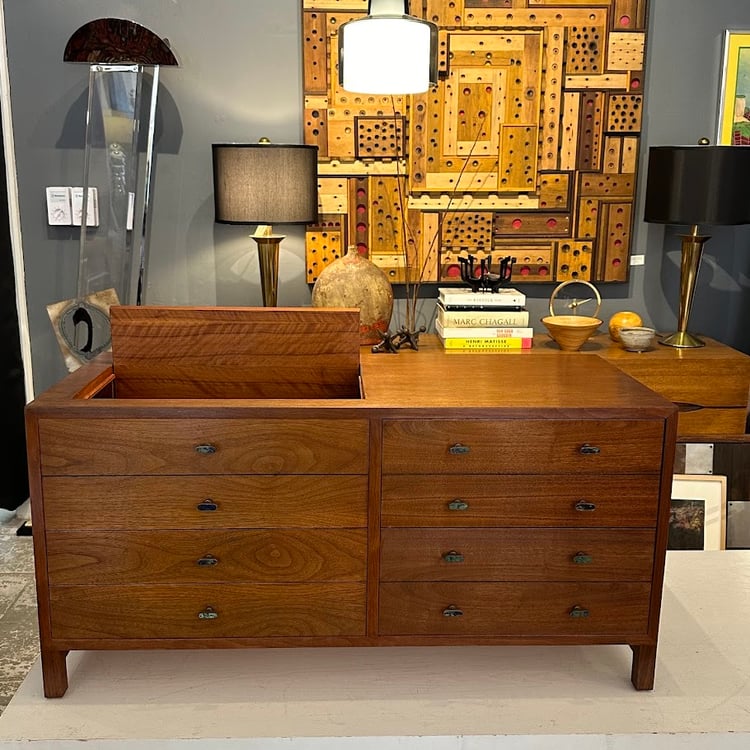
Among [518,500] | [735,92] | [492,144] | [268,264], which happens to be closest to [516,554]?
[518,500]

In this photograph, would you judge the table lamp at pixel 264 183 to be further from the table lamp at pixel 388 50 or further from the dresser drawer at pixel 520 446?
the dresser drawer at pixel 520 446

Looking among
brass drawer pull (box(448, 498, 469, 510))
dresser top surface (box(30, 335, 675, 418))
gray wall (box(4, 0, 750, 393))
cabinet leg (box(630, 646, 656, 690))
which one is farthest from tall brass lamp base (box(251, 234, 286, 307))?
cabinet leg (box(630, 646, 656, 690))

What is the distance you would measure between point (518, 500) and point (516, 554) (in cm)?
13

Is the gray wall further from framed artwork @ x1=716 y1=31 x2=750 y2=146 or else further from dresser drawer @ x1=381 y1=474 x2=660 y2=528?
dresser drawer @ x1=381 y1=474 x2=660 y2=528

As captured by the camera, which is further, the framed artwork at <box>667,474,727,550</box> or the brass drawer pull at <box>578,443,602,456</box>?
the framed artwork at <box>667,474,727,550</box>

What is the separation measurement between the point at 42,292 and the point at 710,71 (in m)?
2.79

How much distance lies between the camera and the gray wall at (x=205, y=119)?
10.9 ft

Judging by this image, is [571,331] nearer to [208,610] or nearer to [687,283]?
[687,283]

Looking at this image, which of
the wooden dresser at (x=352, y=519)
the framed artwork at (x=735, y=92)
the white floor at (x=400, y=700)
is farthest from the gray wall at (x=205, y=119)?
the white floor at (x=400, y=700)

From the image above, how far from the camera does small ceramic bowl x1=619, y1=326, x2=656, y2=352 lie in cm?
321

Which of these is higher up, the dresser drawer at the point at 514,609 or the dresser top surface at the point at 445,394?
the dresser top surface at the point at 445,394

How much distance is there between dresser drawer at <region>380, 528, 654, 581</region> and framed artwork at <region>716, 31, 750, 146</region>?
208 cm

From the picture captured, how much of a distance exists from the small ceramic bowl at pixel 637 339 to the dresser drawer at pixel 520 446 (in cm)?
130

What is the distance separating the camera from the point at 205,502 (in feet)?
6.45
